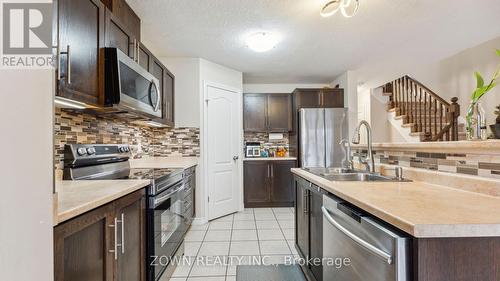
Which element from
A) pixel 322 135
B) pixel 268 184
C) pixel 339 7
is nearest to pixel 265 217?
pixel 268 184

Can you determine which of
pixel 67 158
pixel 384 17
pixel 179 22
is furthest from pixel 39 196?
pixel 384 17

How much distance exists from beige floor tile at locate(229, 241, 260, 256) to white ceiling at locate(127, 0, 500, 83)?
7.68 feet

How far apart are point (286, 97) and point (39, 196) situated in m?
4.34

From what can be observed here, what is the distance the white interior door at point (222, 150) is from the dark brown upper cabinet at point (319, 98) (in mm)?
1126

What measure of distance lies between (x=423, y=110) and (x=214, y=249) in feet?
14.7

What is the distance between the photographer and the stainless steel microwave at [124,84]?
167 cm

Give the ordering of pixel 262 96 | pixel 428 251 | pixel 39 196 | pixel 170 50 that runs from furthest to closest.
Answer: pixel 262 96 < pixel 170 50 < pixel 428 251 < pixel 39 196

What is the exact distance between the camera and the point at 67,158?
68.1 inches

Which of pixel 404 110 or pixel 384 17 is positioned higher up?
pixel 384 17

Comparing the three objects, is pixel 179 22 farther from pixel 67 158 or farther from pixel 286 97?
pixel 286 97

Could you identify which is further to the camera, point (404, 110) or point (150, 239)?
point (404, 110)

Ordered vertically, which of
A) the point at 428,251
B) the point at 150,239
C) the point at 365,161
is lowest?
the point at 150,239

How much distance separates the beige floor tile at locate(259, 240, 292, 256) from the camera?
255 cm

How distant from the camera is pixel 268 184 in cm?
442
